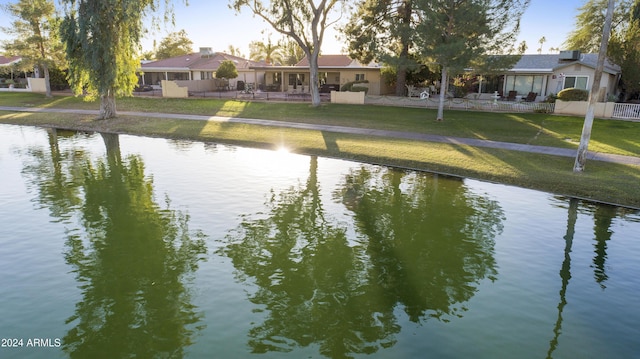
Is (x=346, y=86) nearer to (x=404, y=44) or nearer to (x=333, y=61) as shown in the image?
(x=333, y=61)

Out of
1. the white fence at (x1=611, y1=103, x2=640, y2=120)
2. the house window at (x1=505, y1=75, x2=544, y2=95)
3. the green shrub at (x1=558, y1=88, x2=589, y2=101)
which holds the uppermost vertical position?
the house window at (x1=505, y1=75, x2=544, y2=95)

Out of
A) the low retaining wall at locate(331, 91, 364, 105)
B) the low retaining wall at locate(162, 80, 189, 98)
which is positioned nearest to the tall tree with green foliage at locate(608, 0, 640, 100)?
the low retaining wall at locate(331, 91, 364, 105)

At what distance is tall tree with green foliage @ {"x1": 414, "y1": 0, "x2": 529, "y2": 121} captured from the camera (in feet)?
81.5

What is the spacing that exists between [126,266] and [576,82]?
36205 mm

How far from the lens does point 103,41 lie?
27781mm

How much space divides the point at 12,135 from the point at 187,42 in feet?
214

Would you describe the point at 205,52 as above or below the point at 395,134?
above

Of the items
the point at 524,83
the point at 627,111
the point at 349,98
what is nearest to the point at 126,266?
the point at 349,98

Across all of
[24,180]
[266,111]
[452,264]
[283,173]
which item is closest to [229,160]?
[283,173]

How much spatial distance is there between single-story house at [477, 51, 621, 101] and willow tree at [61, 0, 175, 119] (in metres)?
27.1

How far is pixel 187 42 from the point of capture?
8562cm

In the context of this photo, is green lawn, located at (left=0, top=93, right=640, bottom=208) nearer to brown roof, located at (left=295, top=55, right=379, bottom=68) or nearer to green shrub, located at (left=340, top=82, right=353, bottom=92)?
green shrub, located at (left=340, top=82, right=353, bottom=92)

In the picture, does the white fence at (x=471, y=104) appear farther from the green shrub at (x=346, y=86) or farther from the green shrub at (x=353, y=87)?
the green shrub at (x=346, y=86)

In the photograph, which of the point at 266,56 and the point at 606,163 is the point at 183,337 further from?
the point at 266,56
